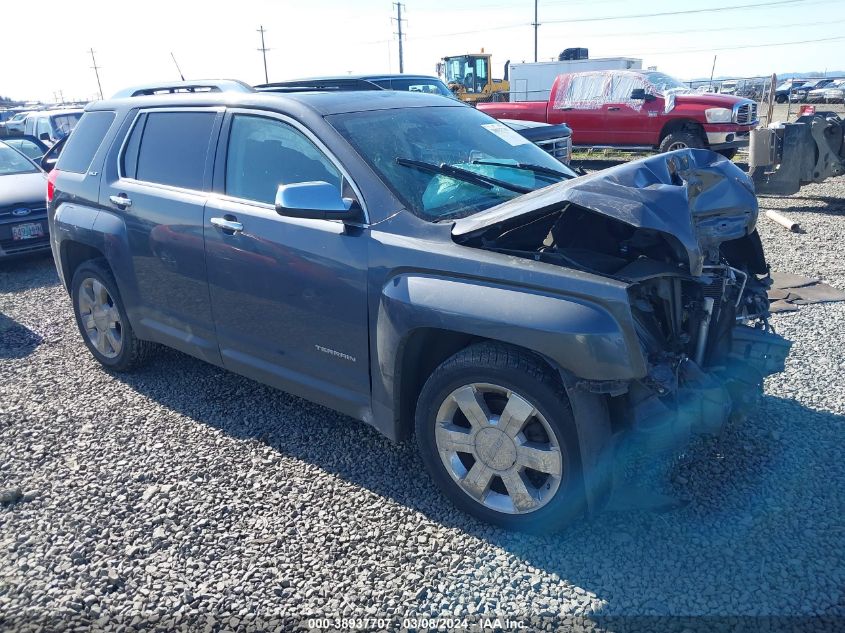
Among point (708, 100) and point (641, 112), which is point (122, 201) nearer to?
point (708, 100)

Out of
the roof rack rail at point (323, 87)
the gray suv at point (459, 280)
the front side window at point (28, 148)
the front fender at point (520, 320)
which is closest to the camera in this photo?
the front fender at point (520, 320)

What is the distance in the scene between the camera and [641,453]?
2881mm

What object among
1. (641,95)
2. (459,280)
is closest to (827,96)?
(641,95)

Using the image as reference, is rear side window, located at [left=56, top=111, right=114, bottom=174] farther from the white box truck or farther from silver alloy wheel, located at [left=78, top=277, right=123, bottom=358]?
the white box truck

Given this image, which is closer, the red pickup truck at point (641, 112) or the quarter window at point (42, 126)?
the red pickup truck at point (641, 112)

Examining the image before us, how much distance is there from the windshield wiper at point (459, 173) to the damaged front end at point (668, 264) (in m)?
0.42

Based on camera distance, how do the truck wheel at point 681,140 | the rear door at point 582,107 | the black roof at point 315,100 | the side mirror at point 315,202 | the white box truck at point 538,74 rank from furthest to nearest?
1. the white box truck at point 538,74
2. the rear door at point 582,107
3. the truck wheel at point 681,140
4. the black roof at point 315,100
5. the side mirror at point 315,202

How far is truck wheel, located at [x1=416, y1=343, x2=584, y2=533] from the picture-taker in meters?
2.79

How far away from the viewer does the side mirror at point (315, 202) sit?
3.11 m

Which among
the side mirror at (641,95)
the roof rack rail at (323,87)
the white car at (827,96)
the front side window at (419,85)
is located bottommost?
the white car at (827,96)

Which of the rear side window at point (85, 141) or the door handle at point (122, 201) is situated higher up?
the rear side window at point (85, 141)

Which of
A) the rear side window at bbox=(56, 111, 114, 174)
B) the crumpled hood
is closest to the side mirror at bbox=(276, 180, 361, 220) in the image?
the crumpled hood

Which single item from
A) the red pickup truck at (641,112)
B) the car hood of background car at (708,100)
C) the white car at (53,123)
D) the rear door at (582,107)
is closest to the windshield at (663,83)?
the red pickup truck at (641,112)

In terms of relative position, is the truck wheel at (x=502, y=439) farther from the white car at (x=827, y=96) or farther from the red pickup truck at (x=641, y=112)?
the white car at (x=827, y=96)
